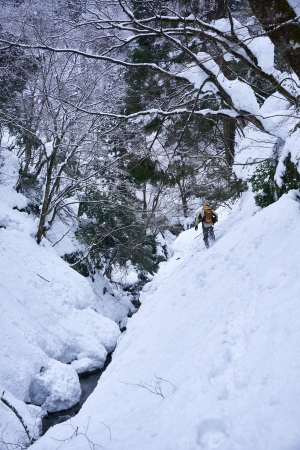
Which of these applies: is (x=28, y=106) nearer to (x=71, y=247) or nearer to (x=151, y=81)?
(x=71, y=247)

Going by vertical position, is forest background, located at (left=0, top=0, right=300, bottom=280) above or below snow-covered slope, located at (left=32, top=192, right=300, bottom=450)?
above

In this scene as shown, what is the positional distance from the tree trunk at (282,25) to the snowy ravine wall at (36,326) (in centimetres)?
667

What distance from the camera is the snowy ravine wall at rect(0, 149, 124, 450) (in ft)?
28.7

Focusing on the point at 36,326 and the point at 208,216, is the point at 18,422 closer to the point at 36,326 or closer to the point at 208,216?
the point at 36,326

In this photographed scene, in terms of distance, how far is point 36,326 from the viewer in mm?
11250

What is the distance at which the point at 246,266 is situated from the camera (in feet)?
21.2

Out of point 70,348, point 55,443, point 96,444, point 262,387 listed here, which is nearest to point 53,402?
point 70,348

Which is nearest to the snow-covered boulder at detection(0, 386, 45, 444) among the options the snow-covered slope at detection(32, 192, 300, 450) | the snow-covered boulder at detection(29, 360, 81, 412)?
the snow-covered boulder at detection(29, 360, 81, 412)

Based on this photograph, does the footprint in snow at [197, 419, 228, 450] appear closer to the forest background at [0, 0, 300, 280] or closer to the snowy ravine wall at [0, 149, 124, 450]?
the forest background at [0, 0, 300, 280]

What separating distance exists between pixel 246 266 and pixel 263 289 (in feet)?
4.08

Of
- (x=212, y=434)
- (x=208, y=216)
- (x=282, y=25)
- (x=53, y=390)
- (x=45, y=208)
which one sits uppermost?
(x=45, y=208)

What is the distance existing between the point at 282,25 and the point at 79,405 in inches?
383

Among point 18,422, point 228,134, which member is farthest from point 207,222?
point 18,422

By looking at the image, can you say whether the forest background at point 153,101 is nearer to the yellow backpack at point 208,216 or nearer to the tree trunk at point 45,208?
the tree trunk at point 45,208
